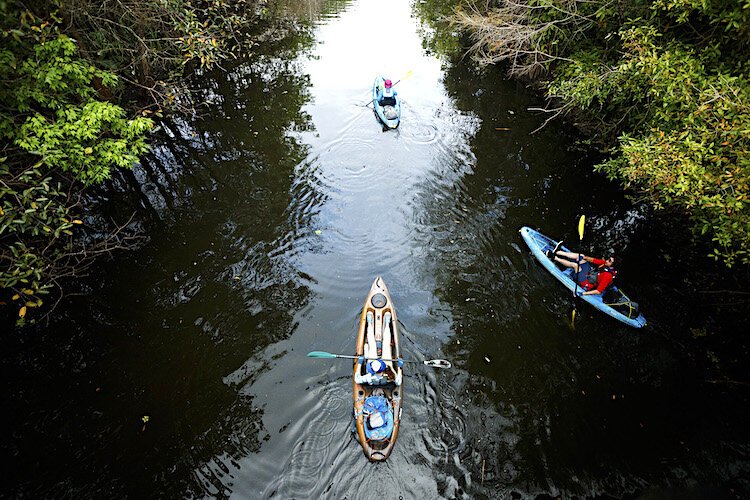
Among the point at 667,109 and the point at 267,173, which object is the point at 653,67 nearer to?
the point at 667,109

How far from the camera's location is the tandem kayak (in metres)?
6.46

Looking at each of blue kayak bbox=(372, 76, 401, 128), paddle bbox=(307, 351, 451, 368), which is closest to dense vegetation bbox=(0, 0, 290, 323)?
paddle bbox=(307, 351, 451, 368)

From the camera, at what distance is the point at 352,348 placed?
7.94 metres

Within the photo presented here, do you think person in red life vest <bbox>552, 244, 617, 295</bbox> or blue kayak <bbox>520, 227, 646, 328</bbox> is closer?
blue kayak <bbox>520, 227, 646, 328</bbox>

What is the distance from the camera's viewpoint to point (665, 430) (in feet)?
22.5

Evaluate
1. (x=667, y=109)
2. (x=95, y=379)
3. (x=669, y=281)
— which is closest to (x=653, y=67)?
(x=667, y=109)

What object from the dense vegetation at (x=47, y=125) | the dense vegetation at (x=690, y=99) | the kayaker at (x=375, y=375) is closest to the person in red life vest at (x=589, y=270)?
the dense vegetation at (x=690, y=99)

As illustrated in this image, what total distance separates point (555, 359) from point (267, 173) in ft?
30.7

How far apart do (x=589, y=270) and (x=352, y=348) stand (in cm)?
583

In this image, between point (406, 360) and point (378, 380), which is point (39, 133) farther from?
point (406, 360)

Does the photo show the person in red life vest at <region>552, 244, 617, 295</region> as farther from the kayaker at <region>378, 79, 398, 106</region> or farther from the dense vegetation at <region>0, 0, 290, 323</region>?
the dense vegetation at <region>0, 0, 290, 323</region>

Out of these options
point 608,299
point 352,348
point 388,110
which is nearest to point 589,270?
point 608,299

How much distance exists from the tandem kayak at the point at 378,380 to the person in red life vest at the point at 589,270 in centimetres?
439

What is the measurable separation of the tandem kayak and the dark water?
312 mm
